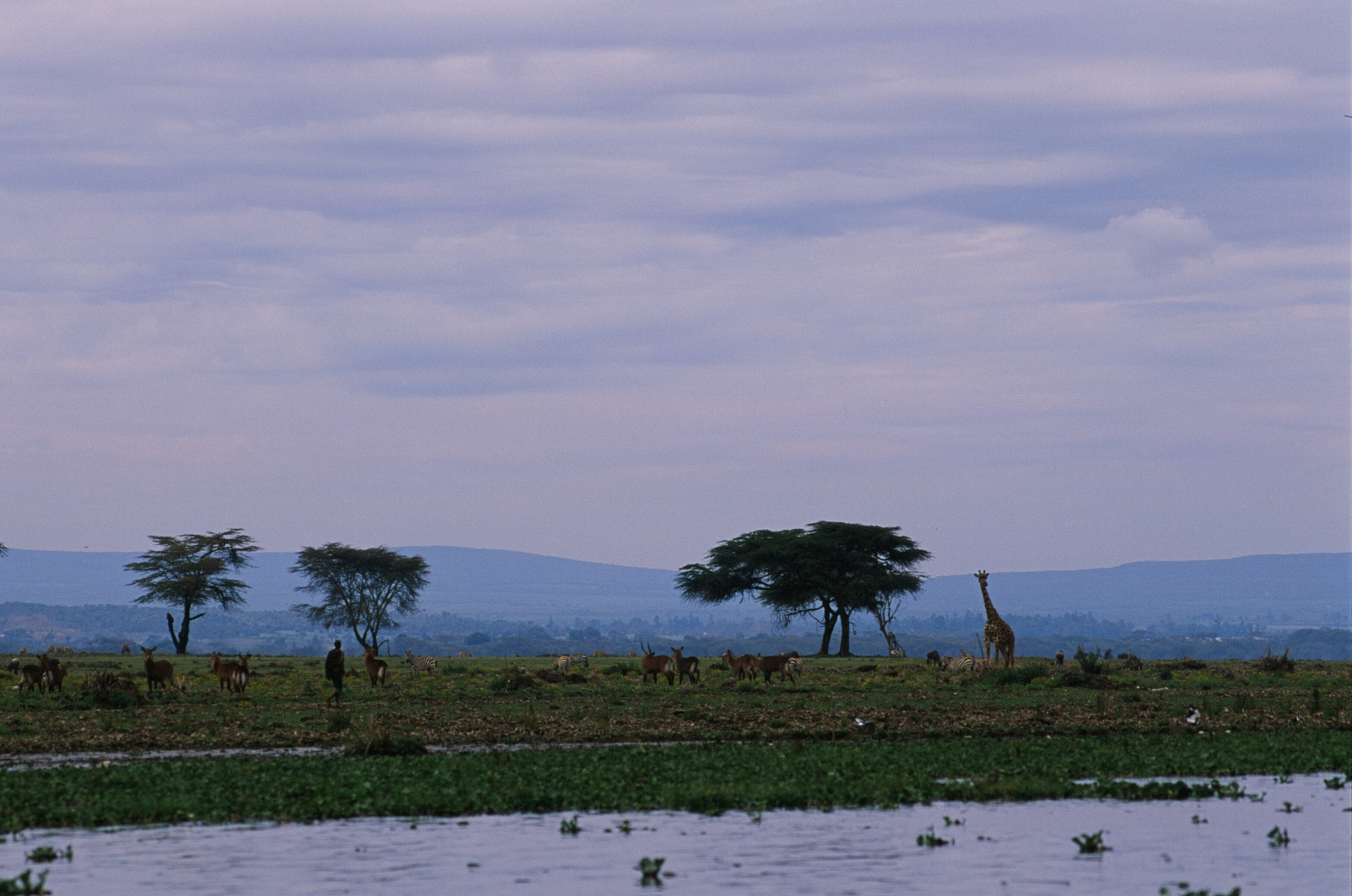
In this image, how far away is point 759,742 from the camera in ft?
104

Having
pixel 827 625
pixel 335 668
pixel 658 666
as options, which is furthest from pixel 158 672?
pixel 827 625

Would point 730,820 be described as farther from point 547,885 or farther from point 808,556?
point 808,556

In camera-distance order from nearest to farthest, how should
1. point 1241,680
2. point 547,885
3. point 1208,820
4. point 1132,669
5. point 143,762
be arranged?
point 547,885, point 1208,820, point 143,762, point 1241,680, point 1132,669

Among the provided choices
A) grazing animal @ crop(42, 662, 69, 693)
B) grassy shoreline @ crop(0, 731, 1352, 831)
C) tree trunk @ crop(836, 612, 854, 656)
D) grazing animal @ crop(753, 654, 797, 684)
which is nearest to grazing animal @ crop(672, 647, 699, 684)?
grazing animal @ crop(753, 654, 797, 684)

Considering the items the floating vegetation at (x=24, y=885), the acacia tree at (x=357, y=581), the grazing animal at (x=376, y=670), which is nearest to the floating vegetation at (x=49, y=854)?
the floating vegetation at (x=24, y=885)

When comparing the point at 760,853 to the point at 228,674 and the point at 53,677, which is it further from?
the point at 53,677

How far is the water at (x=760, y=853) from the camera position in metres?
18.1

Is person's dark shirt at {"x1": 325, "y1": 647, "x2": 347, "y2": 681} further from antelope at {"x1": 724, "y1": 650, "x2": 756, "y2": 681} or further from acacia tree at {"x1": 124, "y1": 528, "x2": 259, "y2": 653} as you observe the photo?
acacia tree at {"x1": 124, "y1": 528, "x2": 259, "y2": 653}

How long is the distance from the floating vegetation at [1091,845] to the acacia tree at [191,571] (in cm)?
8397

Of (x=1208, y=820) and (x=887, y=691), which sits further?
(x=887, y=691)

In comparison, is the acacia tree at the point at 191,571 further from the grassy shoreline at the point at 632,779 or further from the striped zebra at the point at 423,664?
the grassy shoreline at the point at 632,779

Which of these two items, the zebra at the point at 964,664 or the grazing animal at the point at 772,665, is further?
the zebra at the point at 964,664

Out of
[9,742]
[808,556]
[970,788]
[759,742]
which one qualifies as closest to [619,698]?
[759,742]

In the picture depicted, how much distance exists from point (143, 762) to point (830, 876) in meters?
14.9
